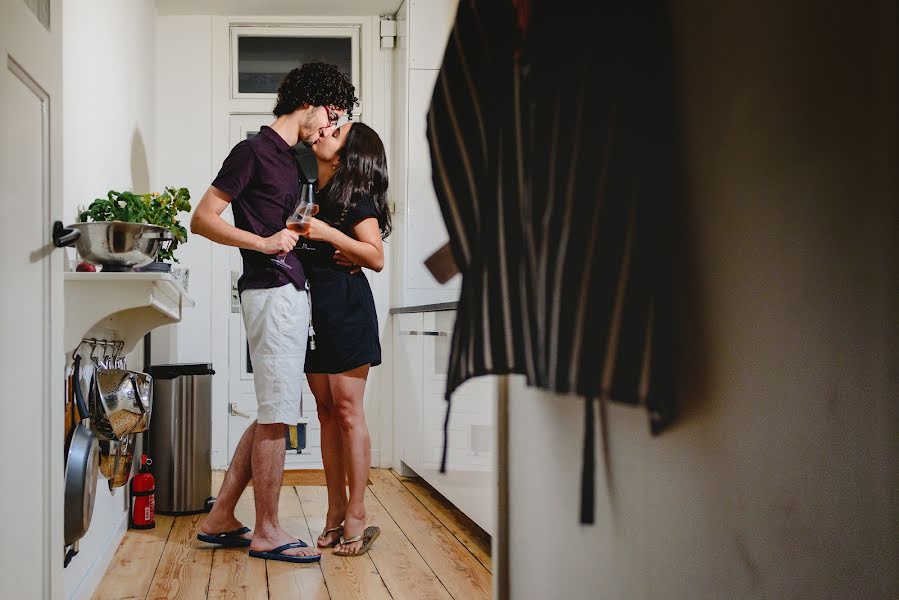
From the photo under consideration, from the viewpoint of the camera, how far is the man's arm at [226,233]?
95.0 inches

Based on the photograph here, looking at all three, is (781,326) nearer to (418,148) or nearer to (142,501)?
(142,501)

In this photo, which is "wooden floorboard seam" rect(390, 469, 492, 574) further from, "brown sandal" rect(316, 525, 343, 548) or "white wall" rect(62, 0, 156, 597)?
"white wall" rect(62, 0, 156, 597)

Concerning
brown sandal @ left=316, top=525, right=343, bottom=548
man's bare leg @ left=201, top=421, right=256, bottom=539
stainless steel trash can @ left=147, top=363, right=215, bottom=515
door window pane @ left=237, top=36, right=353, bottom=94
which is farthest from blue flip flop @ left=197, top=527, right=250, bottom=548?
door window pane @ left=237, top=36, right=353, bottom=94

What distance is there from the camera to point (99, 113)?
2.80 metres

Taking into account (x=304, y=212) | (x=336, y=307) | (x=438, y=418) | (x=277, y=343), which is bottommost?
(x=438, y=418)

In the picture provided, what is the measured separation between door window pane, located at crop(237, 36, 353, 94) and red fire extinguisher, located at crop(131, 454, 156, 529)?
231 cm

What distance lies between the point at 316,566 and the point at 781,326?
2178mm

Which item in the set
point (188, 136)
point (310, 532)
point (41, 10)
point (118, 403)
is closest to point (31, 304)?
point (41, 10)

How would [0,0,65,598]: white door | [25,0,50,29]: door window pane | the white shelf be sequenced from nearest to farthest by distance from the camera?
[0,0,65,598]: white door, [25,0,50,29]: door window pane, the white shelf

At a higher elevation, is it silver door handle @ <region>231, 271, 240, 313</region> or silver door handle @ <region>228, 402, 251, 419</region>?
silver door handle @ <region>231, 271, 240, 313</region>

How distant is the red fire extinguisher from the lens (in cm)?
304

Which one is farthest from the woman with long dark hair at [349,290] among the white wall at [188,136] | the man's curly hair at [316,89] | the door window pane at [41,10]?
the white wall at [188,136]

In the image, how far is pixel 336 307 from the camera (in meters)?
2.61

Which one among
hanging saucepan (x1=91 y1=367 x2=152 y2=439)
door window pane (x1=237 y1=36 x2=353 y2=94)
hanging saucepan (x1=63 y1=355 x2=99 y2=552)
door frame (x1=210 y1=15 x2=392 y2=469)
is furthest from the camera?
door window pane (x1=237 y1=36 x2=353 y2=94)
